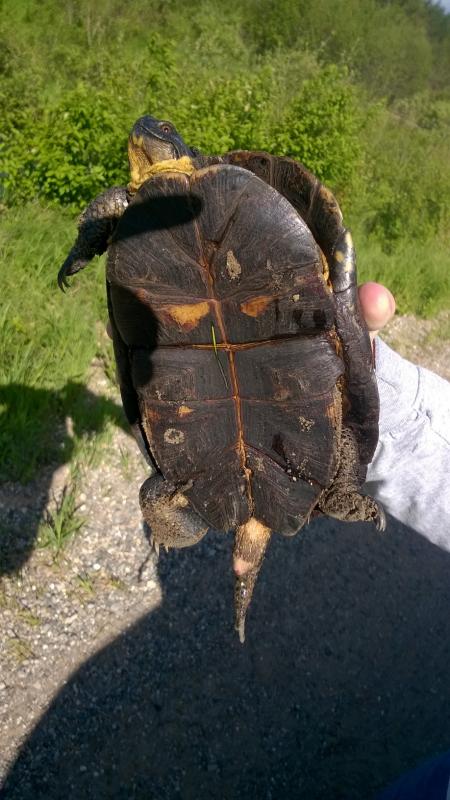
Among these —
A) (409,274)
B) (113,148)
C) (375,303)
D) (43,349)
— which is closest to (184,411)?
(375,303)

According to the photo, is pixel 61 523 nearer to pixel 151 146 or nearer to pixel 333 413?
pixel 333 413

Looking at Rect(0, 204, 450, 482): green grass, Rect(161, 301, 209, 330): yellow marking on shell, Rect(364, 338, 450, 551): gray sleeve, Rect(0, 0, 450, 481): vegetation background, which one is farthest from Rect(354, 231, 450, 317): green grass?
Rect(161, 301, 209, 330): yellow marking on shell

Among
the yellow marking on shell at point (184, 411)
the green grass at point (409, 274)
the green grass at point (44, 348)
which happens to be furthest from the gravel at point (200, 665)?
the green grass at point (409, 274)

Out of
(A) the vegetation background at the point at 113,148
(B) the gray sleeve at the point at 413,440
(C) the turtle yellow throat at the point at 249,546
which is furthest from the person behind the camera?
(A) the vegetation background at the point at 113,148

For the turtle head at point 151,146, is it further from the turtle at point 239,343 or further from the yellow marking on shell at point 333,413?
the yellow marking on shell at point 333,413

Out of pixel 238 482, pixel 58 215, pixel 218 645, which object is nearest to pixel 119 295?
pixel 238 482

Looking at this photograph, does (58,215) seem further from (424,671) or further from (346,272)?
(424,671)

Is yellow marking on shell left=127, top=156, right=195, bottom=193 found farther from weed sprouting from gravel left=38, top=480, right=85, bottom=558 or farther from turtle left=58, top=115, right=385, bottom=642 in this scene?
weed sprouting from gravel left=38, top=480, right=85, bottom=558
